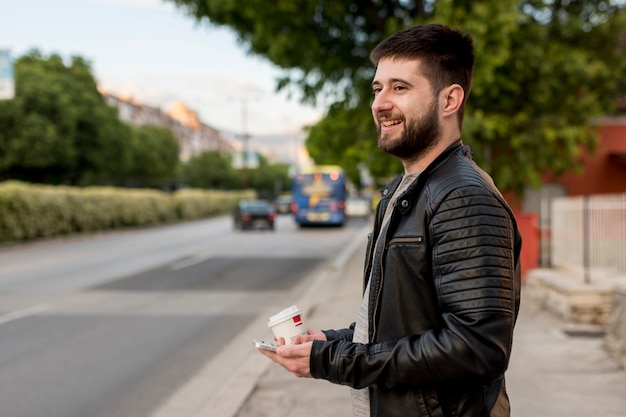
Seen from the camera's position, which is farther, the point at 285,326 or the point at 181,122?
the point at 181,122

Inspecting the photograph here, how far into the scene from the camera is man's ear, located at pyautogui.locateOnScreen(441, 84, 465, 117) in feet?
6.41

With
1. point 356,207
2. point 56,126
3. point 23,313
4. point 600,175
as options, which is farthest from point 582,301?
point 356,207

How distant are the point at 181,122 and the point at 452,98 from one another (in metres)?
157

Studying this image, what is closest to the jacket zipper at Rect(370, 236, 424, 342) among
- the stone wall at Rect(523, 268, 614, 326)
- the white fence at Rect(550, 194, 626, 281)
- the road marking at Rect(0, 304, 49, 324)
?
the stone wall at Rect(523, 268, 614, 326)

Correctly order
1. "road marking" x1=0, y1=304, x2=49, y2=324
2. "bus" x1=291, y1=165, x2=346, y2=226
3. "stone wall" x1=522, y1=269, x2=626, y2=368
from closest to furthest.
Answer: "stone wall" x1=522, y1=269, x2=626, y2=368 < "road marking" x1=0, y1=304, x2=49, y2=324 < "bus" x1=291, y1=165, x2=346, y2=226

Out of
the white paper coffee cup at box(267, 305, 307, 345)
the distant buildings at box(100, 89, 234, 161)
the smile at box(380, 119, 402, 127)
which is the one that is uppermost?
the distant buildings at box(100, 89, 234, 161)

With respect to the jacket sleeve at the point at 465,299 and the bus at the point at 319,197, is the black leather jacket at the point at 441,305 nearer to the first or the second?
the jacket sleeve at the point at 465,299

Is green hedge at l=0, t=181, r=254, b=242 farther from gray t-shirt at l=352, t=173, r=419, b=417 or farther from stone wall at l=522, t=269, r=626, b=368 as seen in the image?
gray t-shirt at l=352, t=173, r=419, b=417

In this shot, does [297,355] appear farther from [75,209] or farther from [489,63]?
[75,209]

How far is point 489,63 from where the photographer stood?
12.5 m

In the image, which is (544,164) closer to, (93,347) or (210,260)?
(210,260)

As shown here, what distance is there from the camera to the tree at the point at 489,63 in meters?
13.1

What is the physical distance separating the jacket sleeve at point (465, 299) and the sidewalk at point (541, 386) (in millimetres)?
3314

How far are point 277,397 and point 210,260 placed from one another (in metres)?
13.8
